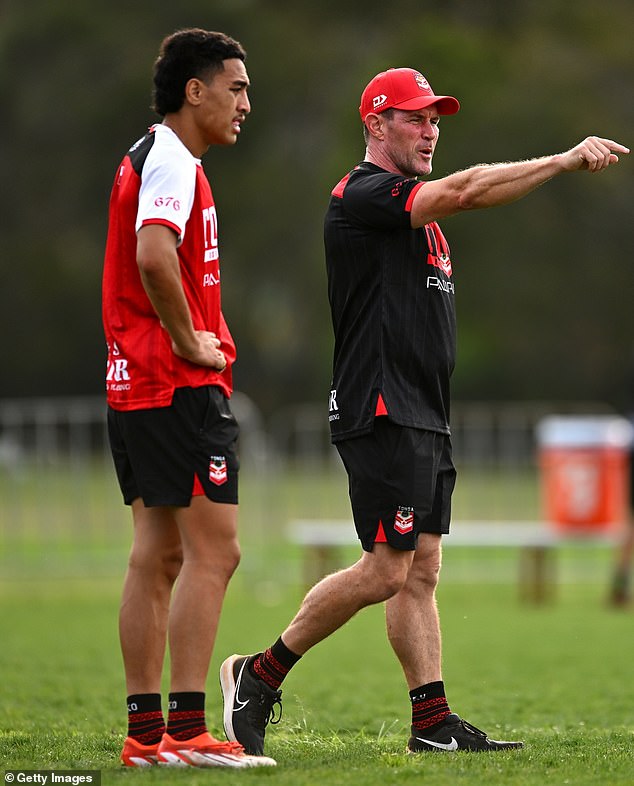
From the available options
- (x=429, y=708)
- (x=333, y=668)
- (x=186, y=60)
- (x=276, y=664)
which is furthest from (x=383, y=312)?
(x=333, y=668)

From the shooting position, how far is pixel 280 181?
38.2 meters

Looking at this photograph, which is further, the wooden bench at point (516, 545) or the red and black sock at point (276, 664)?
the wooden bench at point (516, 545)

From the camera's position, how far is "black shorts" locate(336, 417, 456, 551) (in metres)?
4.89

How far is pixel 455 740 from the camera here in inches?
197

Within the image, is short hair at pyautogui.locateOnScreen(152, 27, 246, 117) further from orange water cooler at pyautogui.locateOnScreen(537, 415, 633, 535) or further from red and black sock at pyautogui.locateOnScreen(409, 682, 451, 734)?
orange water cooler at pyautogui.locateOnScreen(537, 415, 633, 535)

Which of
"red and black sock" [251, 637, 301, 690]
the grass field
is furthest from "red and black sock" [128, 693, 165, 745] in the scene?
"red and black sock" [251, 637, 301, 690]

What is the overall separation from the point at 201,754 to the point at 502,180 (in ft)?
6.66

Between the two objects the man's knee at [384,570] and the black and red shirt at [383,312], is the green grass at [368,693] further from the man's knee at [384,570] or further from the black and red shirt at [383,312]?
the black and red shirt at [383,312]

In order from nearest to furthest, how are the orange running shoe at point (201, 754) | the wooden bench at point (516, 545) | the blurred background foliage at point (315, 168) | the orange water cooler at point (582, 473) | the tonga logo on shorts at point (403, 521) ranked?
the orange running shoe at point (201, 754) → the tonga logo on shorts at point (403, 521) → the wooden bench at point (516, 545) → the orange water cooler at point (582, 473) → the blurred background foliage at point (315, 168)

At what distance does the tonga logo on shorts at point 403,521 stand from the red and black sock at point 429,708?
23.9 inches

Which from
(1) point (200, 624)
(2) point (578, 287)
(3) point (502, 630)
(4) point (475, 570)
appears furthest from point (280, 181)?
(1) point (200, 624)

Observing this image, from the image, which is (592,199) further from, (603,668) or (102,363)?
(603,668)

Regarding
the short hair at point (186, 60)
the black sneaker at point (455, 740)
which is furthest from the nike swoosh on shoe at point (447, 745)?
the short hair at point (186, 60)

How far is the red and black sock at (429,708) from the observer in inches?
199
